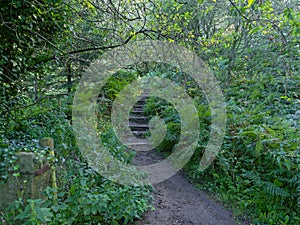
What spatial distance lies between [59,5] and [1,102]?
1.39 metres

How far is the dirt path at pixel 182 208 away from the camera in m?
2.66

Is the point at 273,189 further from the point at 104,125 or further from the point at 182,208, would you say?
the point at 104,125

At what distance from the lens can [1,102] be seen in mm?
2744

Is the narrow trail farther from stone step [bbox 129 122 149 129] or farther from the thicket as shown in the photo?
stone step [bbox 129 122 149 129]

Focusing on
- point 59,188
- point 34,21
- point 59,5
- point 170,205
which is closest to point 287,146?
point 170,205

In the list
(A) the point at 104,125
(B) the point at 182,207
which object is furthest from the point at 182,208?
(A) the point at 104,125

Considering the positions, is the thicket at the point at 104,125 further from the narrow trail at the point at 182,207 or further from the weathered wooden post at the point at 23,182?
the narrow trail at the point at 182,207

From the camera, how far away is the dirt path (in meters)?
2.66

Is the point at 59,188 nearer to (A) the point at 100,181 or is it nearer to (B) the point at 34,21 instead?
(A) the point at 100,181

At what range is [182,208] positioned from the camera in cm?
294

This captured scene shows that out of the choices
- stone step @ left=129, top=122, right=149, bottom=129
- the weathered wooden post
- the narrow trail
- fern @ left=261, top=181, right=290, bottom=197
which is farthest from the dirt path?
stone step @ left=129, top=122, right=149, bottom=129

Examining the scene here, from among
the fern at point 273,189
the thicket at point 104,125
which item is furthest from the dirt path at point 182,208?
the fern at point 273,189

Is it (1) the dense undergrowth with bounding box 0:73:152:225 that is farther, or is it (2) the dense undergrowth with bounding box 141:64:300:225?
(2) the dense undergrowth with bounding box 141:64:300:225

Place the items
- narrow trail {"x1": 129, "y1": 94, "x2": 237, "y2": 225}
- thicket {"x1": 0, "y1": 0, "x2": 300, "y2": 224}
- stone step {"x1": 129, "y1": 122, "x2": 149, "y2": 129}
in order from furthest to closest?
stone step {"x1": 129, "y1": 122, "x2": 149, "y2": 129}
narrow trail {"x1": 129, "y1": 94, "x2": 237, "y2": 225}
thicket {"x1": 0, "y1": 0, "x2": 300, "y2": 224}
